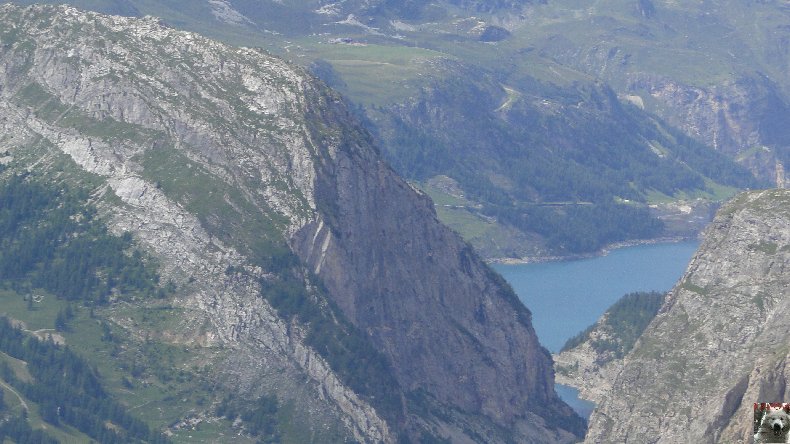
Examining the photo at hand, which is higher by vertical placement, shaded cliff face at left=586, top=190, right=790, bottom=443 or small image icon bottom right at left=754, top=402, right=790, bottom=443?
small image icon bottom right at left=754, top=402, right=790, bottom=443

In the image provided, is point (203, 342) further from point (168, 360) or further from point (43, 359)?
point (43, 359)

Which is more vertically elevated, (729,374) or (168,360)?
(729,374)

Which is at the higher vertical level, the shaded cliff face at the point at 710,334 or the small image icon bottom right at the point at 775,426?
the small image icon bottom right at the point at 775,426

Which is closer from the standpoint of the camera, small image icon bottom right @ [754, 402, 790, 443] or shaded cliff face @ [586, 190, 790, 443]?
small image icon bottom right @ [754, 402, 790, 443]

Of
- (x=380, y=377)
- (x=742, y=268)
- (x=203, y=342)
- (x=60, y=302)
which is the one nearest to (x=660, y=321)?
(x=742, y=268)

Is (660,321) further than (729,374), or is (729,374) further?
(660,321)

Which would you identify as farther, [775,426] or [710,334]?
[710,334]

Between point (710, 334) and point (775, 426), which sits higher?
point (775, 426)

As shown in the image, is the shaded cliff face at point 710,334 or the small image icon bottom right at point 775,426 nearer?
the small image icon bottom right at point 775,426
